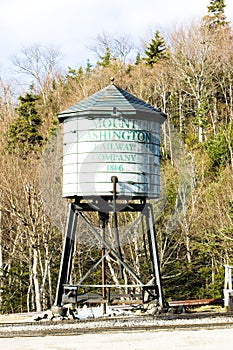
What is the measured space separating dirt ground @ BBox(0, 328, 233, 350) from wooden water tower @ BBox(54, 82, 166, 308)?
227 centimetres

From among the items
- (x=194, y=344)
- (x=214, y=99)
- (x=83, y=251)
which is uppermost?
(x=214, y=99)

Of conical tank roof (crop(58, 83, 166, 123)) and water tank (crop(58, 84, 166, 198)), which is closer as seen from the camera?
water tank (crop(58, 84, 166, 198))

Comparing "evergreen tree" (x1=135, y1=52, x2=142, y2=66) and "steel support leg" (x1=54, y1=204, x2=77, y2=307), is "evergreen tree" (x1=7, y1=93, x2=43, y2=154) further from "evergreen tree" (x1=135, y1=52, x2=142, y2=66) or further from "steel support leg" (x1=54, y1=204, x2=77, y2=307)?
"steel support leg" (x1=54, y1=204, x2=77, y2=307)

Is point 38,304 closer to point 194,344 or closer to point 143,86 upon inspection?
point 194,344

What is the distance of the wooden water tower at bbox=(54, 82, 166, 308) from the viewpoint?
12750mm

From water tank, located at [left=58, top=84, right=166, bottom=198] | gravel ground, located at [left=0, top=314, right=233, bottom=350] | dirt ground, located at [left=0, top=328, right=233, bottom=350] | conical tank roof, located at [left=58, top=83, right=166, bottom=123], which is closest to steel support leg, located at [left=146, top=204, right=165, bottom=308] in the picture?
water tank, located at [left=58, top=84, right=166, bottom=198]

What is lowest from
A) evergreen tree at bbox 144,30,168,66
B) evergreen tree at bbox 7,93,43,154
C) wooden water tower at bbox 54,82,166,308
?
wooden water tower at bbox 54,82,166,308

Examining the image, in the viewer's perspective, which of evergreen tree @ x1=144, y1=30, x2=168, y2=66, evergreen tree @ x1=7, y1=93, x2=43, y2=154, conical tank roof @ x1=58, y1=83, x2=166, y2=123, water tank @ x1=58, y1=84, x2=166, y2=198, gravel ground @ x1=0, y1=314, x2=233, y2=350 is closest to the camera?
gravel ground @ x1=0, y1=314, x2=233, y2=350

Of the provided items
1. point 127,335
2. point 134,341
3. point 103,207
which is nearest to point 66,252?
point 103,207

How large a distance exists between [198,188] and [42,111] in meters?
21.3

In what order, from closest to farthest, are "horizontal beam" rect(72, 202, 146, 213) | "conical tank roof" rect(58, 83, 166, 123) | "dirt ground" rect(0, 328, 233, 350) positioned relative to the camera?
"dirt ground" rect(0, 328, 233, 350)
"conical tank roof" rect(58, 83, 166, 123)
"horizontal beam" rect(72, 202, 146, 213)

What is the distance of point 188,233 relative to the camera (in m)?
24.5

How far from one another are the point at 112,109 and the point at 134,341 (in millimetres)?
4903

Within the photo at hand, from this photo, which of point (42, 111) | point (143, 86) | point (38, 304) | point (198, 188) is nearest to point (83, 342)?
point (38, 304)
